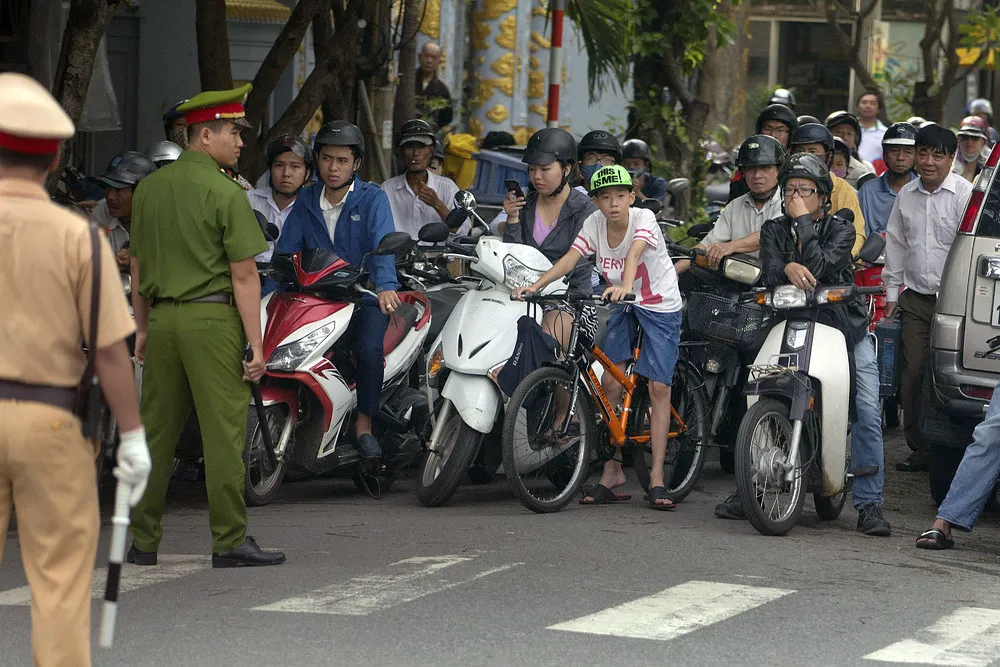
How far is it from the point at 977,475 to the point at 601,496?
2.05 m

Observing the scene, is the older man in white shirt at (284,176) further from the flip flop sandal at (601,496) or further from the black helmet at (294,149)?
the flip flop sandal at (601,496)

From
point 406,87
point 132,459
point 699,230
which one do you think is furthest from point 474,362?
point 406,87

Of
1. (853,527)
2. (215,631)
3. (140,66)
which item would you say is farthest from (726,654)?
(140,66)

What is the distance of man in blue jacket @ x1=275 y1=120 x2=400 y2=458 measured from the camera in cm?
919

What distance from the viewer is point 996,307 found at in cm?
909

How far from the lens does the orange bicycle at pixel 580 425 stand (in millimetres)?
8727

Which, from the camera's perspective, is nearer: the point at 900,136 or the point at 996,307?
the point at 996,307

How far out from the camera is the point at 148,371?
7219 millimetres

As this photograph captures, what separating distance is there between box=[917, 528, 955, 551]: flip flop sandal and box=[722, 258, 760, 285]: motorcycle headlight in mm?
1812

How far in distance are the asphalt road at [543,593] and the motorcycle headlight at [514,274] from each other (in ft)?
3.80

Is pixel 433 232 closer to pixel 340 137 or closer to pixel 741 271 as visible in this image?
pixel 340 137

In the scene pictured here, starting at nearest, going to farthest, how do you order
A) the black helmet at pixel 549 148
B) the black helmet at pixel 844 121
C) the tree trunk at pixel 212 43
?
1. the black helmet at pixel 549 148
2. the tree trunk at pixel 212 43
3. the black helmet at pixel 844 121

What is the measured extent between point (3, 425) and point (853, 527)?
17.5ft

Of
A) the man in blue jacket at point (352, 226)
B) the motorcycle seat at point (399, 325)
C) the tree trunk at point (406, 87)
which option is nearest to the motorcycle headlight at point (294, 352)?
the man in blue jacket at point (352, 226)
